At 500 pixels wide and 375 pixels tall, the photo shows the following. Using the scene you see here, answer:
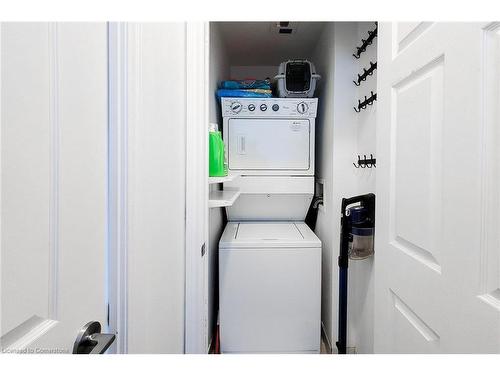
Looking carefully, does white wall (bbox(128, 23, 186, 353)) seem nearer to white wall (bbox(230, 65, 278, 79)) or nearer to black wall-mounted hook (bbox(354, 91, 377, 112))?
black wall-mounted hook (bbox(354, 91, 377, 112))

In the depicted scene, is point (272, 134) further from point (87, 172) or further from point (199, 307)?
point (87, 172)

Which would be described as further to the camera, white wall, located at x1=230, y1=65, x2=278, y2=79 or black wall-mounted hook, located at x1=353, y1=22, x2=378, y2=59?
white wall, located at x1=230, y1=65, x2=278, y2=79

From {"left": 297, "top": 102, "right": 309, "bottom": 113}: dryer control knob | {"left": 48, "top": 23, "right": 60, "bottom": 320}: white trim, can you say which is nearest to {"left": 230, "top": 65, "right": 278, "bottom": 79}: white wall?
{"left": 297, "top": 102, "right": 309, "bottom": 113}: dryer control knob

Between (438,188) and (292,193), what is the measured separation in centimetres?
154

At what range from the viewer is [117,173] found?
2.43ft

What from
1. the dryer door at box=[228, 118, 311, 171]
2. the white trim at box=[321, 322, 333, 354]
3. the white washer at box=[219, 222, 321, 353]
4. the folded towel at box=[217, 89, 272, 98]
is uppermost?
the folded towel at box=[217, 89, 272, 98]

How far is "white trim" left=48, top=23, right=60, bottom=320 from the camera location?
49cm

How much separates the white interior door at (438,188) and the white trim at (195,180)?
793mm

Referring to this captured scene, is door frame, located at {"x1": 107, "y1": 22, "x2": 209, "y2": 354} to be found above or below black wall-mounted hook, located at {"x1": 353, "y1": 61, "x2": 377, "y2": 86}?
below

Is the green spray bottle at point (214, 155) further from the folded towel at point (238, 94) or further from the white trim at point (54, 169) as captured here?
the white trim at point (54, 169)

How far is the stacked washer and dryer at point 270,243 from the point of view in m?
1.94

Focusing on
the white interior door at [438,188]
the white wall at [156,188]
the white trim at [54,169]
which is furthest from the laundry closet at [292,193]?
the white trim at [54,169]

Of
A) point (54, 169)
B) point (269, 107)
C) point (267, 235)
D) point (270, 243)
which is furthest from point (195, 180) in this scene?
point (269, 107)

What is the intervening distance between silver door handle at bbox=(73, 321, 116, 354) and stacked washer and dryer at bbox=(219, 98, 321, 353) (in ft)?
4.40
